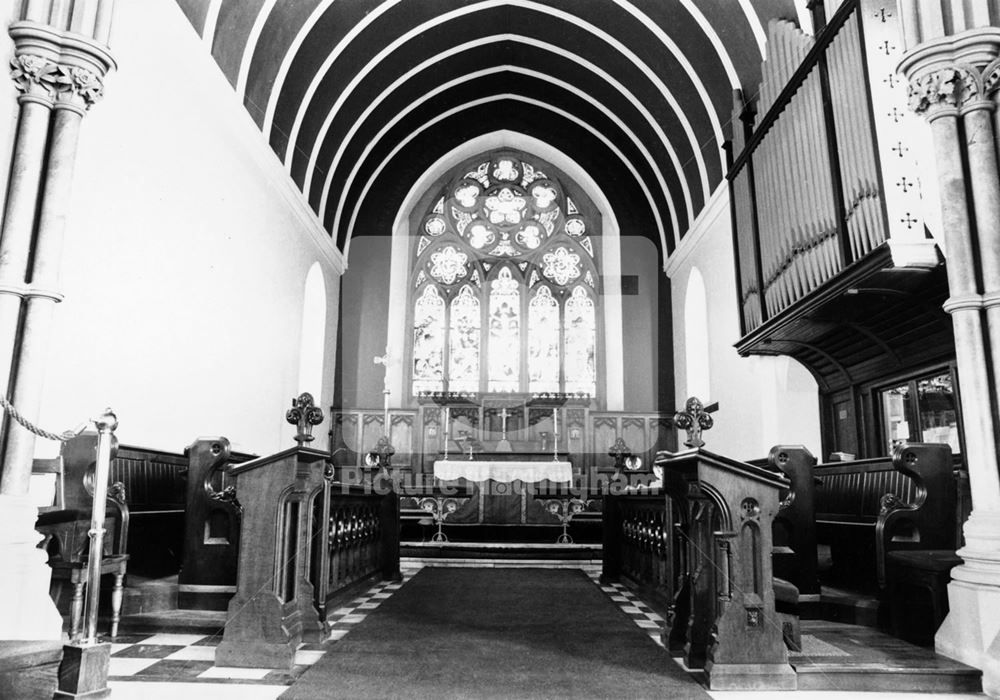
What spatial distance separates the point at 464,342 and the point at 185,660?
10106mm

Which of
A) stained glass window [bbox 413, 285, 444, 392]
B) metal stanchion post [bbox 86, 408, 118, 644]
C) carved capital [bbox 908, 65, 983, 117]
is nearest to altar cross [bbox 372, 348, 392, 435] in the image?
stained glass window [bbox 413, 285, 444, 392]

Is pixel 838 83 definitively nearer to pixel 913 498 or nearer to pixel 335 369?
pixel 913 498

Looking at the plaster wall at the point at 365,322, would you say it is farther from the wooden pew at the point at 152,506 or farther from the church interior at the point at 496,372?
the wooden pew at the point at 152,506

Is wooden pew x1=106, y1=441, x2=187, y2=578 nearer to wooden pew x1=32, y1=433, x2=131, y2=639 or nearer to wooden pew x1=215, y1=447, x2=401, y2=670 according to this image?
wooden pew x1=32, y1=433, x2=131, y2=639

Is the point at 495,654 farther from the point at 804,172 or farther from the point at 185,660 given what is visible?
the point at 804,172

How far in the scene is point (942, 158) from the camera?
3.92 m

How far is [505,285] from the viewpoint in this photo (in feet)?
45.3

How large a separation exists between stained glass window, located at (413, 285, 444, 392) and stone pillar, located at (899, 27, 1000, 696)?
9.88m

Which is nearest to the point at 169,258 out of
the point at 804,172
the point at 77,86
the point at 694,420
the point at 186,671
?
the point at 77,86

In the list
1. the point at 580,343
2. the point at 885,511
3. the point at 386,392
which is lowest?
the point at 885,511

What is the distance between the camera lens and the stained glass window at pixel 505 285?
1327 cm

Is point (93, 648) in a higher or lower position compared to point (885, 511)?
lower

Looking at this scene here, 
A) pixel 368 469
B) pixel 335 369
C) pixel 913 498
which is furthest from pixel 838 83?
pixel 335 369

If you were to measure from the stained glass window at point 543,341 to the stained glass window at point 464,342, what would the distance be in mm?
956
